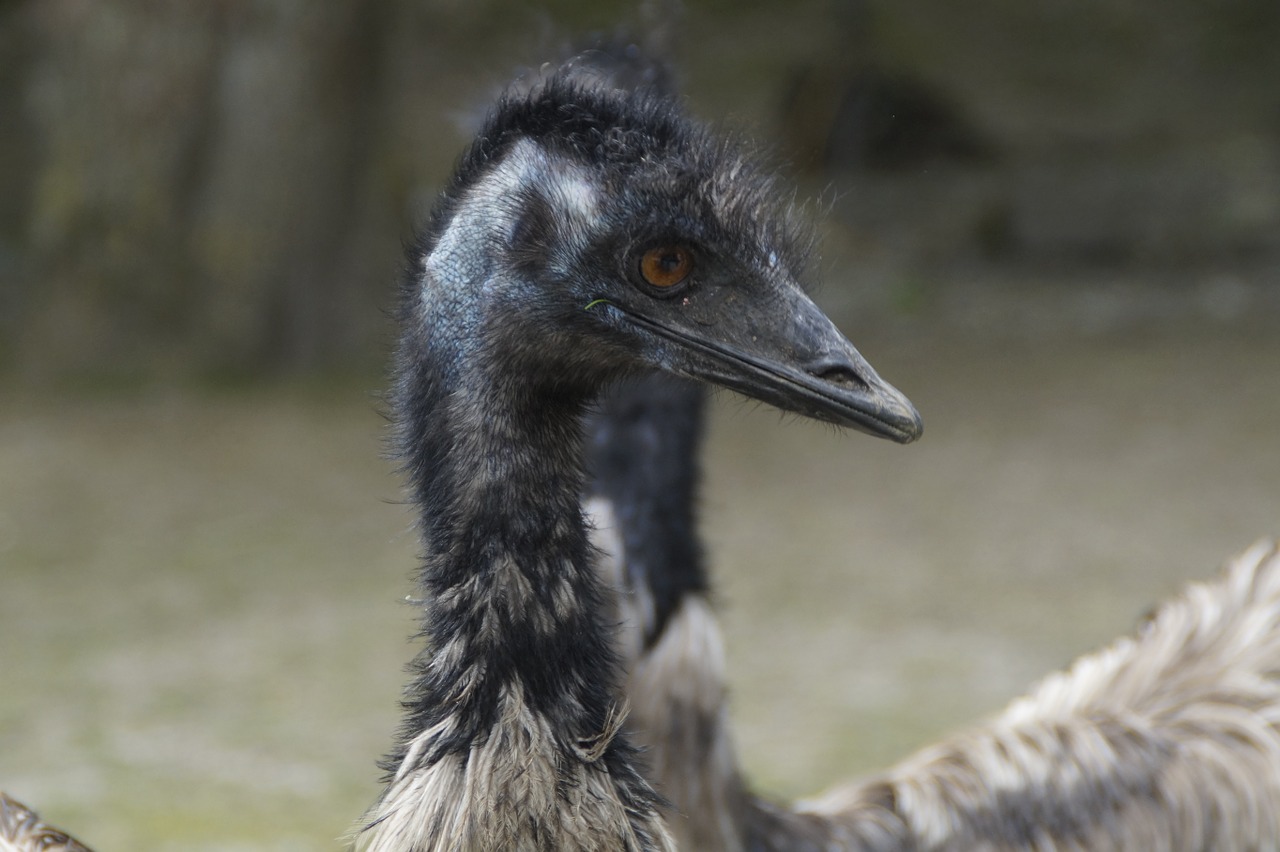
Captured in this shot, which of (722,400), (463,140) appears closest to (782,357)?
(722,400)

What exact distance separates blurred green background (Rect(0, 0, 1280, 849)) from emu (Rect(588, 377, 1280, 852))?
60 cm

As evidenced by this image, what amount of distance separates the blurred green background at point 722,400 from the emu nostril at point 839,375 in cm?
56

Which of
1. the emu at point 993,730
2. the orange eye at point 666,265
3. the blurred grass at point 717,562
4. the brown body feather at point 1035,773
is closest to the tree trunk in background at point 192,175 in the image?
the blurred grass at point 717,562

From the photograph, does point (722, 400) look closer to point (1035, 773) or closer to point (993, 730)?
point (993, 730)

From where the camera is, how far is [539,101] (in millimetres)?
1923

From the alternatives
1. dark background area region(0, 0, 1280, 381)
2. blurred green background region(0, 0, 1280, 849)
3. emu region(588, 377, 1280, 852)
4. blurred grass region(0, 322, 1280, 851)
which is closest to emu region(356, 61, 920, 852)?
blurred green background region(0, 0, 1280, 849)

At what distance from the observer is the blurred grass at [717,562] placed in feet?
13.3

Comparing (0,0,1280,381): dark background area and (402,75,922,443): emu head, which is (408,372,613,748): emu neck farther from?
(0,0,1280,381): dark background area

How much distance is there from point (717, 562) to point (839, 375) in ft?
11.2

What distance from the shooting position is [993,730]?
301 centimetres

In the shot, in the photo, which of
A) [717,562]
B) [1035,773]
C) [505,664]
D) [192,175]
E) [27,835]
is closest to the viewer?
[505,664]

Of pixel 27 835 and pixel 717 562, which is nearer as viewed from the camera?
pixel 27 835

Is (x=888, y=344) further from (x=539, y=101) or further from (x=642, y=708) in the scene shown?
→ (x=539, y=101)

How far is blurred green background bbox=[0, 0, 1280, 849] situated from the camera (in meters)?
4.31
